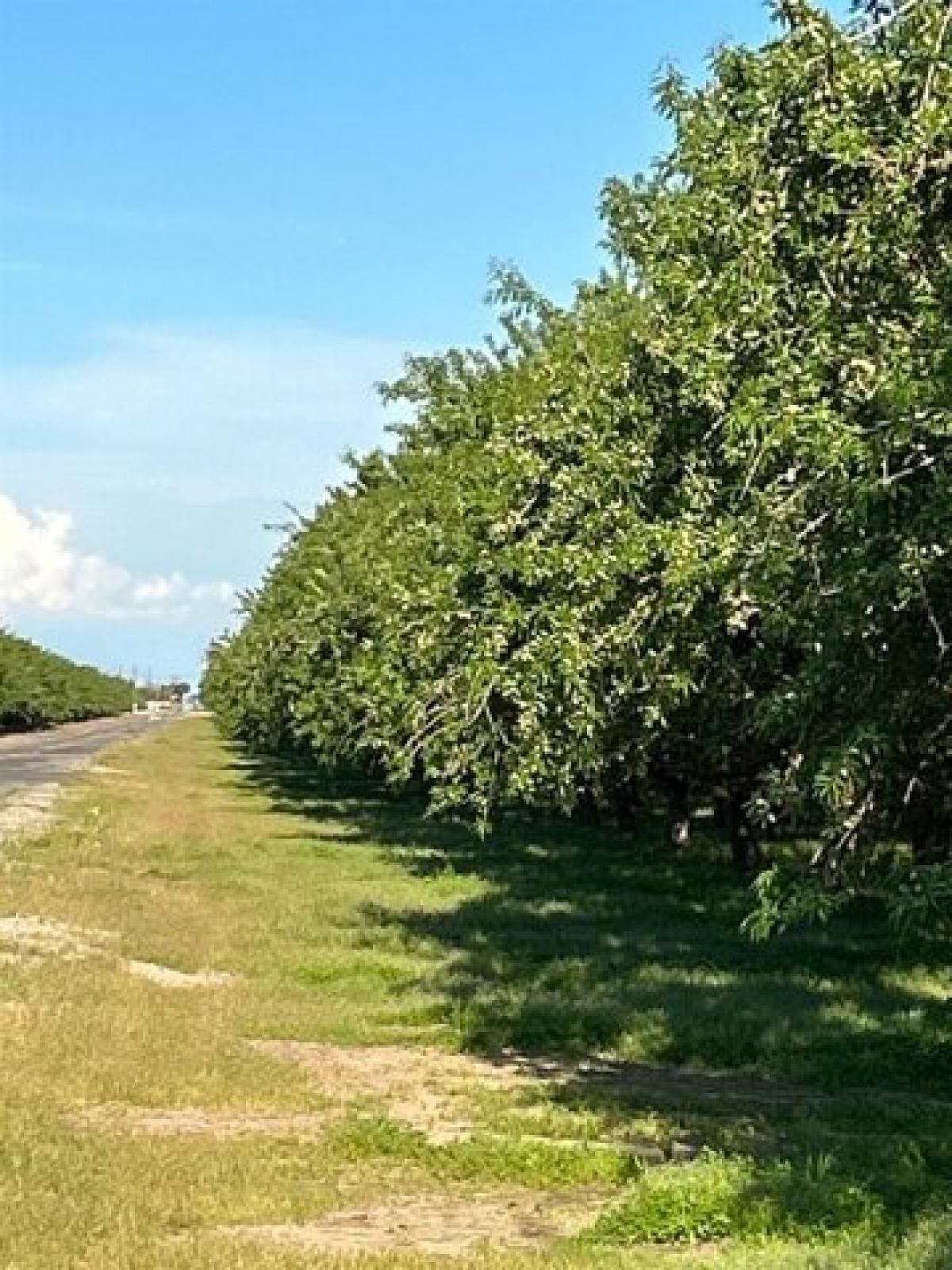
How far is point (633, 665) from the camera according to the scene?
45.6 feet

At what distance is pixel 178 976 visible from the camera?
1881cm

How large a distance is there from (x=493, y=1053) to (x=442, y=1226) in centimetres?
565

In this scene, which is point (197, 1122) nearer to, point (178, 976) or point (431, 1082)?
point (431, 1082)

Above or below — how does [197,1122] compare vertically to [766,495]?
below

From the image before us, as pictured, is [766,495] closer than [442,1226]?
No

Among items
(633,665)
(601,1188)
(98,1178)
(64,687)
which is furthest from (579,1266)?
(64,687)

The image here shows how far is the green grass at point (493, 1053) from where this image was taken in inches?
384

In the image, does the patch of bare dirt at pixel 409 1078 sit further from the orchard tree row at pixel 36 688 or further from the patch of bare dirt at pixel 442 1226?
the orchard tree row at pixel 36 688

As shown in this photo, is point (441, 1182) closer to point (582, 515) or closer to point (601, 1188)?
point (601, 1188)

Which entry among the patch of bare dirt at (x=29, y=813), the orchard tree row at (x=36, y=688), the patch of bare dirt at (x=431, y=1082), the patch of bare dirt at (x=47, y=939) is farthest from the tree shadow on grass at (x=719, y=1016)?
the orchard tree row at (x=36, y=688)

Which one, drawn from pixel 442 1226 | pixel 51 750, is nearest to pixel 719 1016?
pixel 442 1226

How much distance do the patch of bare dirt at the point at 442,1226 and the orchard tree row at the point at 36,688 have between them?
342ft

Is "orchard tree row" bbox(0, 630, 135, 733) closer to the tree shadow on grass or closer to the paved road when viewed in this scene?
the paved road

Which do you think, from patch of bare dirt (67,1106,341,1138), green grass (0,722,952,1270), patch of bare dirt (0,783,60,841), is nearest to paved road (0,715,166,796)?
patch of bare dirt (0,783,60,841)
